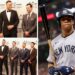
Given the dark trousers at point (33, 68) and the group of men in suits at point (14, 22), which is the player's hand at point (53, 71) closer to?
the dark trousers at point (33, 68)

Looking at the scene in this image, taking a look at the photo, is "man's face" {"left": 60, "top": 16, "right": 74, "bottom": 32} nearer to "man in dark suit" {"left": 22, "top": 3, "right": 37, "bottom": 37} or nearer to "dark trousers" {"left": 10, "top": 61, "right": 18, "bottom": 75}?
"man in dark suit" {"left": 22, "top": 3, "right": 37, "bottom": 37}

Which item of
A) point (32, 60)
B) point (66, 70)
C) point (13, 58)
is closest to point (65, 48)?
point (66, 70)

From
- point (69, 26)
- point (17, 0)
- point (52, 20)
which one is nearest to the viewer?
point (69, 26)

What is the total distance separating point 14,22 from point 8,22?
47 millimetres

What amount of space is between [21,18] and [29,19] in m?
0.06

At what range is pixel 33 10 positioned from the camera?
2.40 m

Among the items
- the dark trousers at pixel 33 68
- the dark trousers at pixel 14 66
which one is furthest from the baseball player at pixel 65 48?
the dark trousers at pixel 14 66

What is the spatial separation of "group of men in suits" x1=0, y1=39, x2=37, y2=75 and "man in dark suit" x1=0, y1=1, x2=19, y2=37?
6cm

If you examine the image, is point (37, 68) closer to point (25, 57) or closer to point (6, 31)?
point (25, 57)

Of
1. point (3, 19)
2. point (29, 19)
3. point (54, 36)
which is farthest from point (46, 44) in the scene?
point (3, 19)

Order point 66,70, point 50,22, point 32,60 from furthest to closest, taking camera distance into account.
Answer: point 32,60
point 50,22
point 66,70

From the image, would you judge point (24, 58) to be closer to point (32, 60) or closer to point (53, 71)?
point (32, 60)

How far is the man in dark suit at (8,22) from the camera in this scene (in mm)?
→ 2430

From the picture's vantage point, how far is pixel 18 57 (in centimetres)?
242
